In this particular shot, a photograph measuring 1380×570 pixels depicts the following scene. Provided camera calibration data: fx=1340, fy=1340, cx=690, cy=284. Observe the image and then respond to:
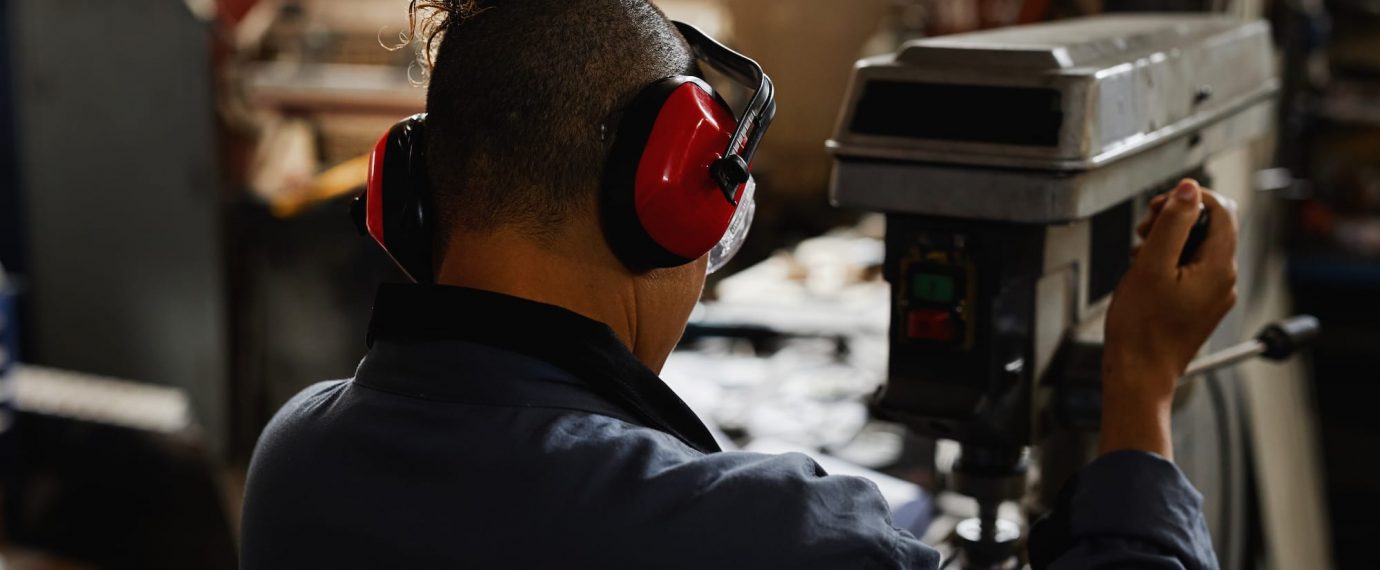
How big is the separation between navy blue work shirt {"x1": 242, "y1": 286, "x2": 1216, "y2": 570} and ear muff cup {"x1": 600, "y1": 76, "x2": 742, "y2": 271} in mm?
68

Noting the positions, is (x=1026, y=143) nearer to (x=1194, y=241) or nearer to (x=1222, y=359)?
(x=1194, y=241)

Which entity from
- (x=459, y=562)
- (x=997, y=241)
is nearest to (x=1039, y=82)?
(x=997, y=241)

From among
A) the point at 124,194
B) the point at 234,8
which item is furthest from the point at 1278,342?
the point at 234,8

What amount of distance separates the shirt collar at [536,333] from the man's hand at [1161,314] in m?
0.38

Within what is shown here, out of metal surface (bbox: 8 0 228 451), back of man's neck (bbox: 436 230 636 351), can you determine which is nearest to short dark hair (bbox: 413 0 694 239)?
back of man's neck (bbox: 436 230 636 351)

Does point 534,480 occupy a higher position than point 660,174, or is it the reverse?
point 660,174

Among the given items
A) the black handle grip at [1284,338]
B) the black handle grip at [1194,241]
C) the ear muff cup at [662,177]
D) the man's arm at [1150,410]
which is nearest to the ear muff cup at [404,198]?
the ear muff cup at [662,177]

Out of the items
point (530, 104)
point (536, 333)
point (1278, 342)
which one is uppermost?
point (530, 104)

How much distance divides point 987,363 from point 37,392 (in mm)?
3390

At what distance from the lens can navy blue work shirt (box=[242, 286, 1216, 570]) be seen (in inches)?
30.9

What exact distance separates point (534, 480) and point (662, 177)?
0.70ft

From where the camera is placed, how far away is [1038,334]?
3.89 feet

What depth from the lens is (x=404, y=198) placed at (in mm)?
929

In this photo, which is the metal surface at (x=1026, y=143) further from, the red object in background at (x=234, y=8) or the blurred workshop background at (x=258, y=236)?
the red object in background at (x=234, y=8)
